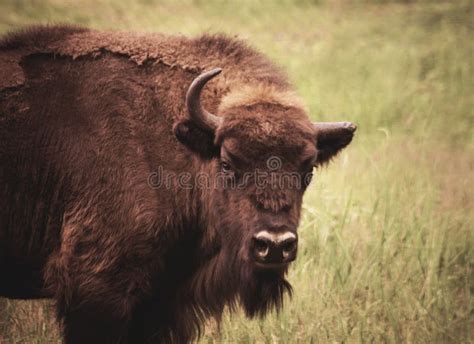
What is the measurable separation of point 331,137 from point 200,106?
0.95 metres

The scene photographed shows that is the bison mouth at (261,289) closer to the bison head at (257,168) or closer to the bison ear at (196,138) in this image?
the bison head at (257,168)

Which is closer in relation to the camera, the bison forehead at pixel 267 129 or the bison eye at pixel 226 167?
the bison forehead at pixel 267 129

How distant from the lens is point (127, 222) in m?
4.70

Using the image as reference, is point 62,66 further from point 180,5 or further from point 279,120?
point 180,5

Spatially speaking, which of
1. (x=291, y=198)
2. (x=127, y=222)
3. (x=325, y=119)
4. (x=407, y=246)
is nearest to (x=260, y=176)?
(x=291, y=198)

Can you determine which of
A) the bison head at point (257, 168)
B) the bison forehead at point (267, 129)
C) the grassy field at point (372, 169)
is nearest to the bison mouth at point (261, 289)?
the bison head at point (257, 168)

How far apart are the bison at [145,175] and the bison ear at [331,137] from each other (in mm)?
10

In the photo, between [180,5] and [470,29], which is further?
[180,5]

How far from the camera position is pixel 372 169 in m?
8.00

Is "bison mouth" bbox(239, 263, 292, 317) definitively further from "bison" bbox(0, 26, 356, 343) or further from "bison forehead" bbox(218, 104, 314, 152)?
"bison forehead" bbox(218, 104, 314, 152)

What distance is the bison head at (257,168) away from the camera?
445 cm

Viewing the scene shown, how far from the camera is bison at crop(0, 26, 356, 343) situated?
183 inches

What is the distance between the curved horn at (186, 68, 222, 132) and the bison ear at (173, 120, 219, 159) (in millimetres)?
46

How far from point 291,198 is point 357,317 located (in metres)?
1.77
